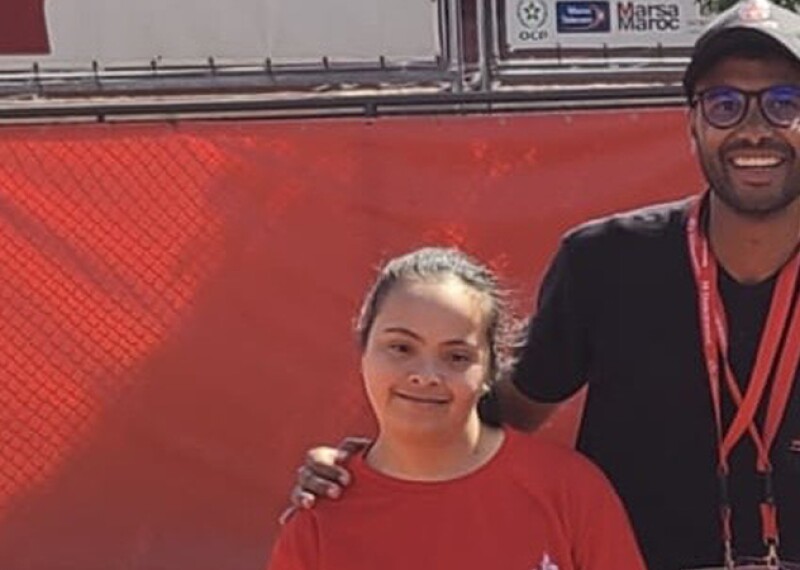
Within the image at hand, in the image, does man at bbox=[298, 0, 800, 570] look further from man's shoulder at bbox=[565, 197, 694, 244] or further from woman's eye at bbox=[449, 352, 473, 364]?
woman's eye at bbox=[449, 352, 473, 364]

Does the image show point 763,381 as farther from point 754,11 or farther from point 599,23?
point 599,23

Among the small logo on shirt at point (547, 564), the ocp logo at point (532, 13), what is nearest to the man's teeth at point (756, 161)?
the small logo on shirt at point (547, 564)

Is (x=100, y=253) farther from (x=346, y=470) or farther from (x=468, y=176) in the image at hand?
(x=346, y=470)

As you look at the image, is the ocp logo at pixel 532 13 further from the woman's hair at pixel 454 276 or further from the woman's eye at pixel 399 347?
the woman's eye at pixel 399 347

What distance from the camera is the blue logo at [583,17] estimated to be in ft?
22.4

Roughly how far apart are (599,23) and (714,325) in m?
4.14

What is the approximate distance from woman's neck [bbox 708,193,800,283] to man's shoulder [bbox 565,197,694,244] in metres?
0.10

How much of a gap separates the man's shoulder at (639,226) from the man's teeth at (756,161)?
0.55 feet

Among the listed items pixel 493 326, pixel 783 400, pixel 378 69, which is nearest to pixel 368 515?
pixel 493 326

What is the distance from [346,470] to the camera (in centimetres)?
285

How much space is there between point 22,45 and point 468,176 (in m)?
2.02

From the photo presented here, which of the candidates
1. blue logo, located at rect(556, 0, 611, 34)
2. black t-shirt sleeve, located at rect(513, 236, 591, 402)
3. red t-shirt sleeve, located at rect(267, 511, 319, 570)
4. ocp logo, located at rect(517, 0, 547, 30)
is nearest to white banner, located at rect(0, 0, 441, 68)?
ocp logo, located at rect(517, 0, 547, 30)

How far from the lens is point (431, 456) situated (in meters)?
2.85

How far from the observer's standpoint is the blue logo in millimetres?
6824
